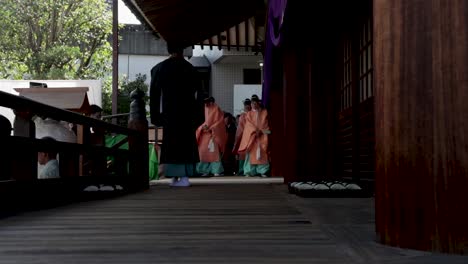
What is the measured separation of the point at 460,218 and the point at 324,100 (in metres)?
4.35

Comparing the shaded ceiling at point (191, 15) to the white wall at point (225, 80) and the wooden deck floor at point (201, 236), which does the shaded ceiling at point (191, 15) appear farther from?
the white wall at point (225, 80)

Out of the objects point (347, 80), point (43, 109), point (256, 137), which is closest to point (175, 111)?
point (347, 80)

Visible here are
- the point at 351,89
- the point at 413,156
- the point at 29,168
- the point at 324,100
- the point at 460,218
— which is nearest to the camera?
the point at 460,218

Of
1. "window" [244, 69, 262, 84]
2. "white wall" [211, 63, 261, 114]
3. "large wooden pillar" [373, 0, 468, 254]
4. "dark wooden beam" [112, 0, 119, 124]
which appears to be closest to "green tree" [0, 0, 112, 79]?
"white wall" [211, 63, 261, 114]

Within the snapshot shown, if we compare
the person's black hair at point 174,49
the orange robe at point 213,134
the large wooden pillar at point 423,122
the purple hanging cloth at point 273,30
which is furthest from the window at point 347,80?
the orange robe at point 213,134

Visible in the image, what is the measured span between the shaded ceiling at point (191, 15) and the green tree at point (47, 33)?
312 inches

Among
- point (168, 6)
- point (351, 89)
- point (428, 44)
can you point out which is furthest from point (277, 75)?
point (428, 44)

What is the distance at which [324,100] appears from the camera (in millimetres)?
5957

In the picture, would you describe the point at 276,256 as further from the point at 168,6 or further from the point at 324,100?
the point at 168,6

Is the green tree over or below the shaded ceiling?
over

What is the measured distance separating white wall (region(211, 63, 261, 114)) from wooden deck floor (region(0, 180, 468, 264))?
694 inches

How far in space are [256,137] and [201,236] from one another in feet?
26.3

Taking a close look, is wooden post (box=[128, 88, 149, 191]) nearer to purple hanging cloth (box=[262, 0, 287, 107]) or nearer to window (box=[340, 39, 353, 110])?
purple hanging cloth (box=[262, 0, 287, 107])

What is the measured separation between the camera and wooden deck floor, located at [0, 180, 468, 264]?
173cm
